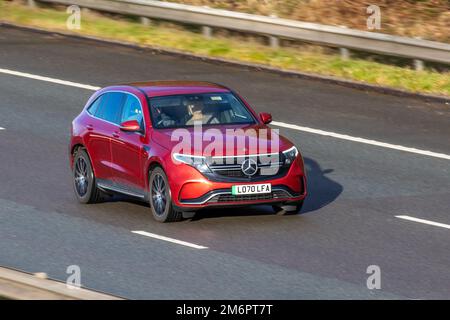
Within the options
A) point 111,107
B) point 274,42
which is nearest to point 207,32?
point 274,42

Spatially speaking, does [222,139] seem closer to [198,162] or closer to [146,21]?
[198,162]

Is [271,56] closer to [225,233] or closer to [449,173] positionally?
[449,173]

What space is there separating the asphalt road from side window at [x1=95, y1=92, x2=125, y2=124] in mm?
1115

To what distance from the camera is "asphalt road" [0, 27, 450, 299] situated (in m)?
12.3

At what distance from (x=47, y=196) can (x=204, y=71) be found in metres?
7.78

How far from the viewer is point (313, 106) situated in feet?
70.7

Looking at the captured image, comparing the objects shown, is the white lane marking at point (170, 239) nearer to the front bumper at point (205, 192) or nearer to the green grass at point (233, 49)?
the front bumper at point (205, 192)

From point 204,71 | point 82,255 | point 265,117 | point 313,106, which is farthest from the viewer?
point 204,71

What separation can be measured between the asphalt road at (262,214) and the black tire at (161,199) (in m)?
0.14

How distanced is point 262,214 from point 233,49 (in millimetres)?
10230

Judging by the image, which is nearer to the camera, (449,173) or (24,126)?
(449,173)

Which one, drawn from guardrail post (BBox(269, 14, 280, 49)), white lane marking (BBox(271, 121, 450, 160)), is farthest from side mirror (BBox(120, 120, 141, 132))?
guardrail post (BBox(269, 14, 280, 49))
